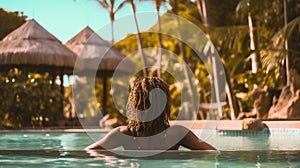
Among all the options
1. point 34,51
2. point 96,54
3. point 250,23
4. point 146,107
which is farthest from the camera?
point 250,23

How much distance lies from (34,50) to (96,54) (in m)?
1.57

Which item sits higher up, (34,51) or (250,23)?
(250,23)

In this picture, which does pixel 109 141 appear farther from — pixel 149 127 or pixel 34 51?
pixel 34 51

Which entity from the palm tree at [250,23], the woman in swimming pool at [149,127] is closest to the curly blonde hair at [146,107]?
the woman in swimming pool at [149,127]

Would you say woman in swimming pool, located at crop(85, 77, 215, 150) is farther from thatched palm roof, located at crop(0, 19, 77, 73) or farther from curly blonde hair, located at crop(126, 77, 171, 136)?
thatched palm roof, located at crop(0, 19, 77, 73)

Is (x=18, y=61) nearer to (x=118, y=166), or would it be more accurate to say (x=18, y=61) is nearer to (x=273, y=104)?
(x=273, y=104)

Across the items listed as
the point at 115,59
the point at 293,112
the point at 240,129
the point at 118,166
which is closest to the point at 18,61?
the point at 115,59

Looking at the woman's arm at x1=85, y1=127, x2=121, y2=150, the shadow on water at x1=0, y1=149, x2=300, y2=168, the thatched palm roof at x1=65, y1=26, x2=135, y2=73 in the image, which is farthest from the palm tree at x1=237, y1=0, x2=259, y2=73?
the woman's arm at x1=85, y1=127, x2=121, y2=150

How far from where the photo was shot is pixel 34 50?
A: 38.6ft

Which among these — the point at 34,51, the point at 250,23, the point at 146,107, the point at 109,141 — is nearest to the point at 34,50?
the point at 34,51

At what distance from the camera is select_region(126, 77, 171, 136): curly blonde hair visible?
10.4 ft

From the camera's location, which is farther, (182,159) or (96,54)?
(96,54)

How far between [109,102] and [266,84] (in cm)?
647

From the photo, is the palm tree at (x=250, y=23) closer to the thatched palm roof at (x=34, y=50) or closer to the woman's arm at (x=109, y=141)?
the thatched palm roof at (x=34, y=50)
